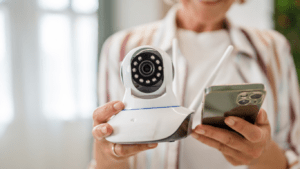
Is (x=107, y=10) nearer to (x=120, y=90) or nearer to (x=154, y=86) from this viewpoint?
(x=120, y=90)

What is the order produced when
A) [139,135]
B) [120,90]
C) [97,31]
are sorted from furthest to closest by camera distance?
[97,31] < [120,90] < [139,135]

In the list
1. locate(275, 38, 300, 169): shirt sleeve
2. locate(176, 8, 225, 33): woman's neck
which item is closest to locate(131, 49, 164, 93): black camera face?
locate(176, 8, 225, 33): woman's neck

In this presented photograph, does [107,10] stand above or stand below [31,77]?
above

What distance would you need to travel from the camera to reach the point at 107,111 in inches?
12.8

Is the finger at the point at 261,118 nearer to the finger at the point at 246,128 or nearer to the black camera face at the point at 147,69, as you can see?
the finger at the point at 246,128

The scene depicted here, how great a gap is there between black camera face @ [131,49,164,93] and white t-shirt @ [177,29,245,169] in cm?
22

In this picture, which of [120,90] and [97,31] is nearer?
[120,90]

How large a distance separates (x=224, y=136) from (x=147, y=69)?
5.7 inches

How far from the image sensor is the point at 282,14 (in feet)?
3.35

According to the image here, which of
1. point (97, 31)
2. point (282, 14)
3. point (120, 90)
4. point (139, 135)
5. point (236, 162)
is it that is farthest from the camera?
point (97, 31)

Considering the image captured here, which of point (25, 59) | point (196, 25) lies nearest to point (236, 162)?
point (196, 25)

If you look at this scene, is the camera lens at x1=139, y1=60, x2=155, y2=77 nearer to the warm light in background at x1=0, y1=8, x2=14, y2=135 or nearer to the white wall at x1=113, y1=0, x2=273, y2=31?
the white wall at x1=113, y1=0, x2=273, y2=31

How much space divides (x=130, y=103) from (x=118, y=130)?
0.04m

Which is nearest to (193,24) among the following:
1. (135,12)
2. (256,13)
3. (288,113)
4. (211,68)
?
(211,68)
